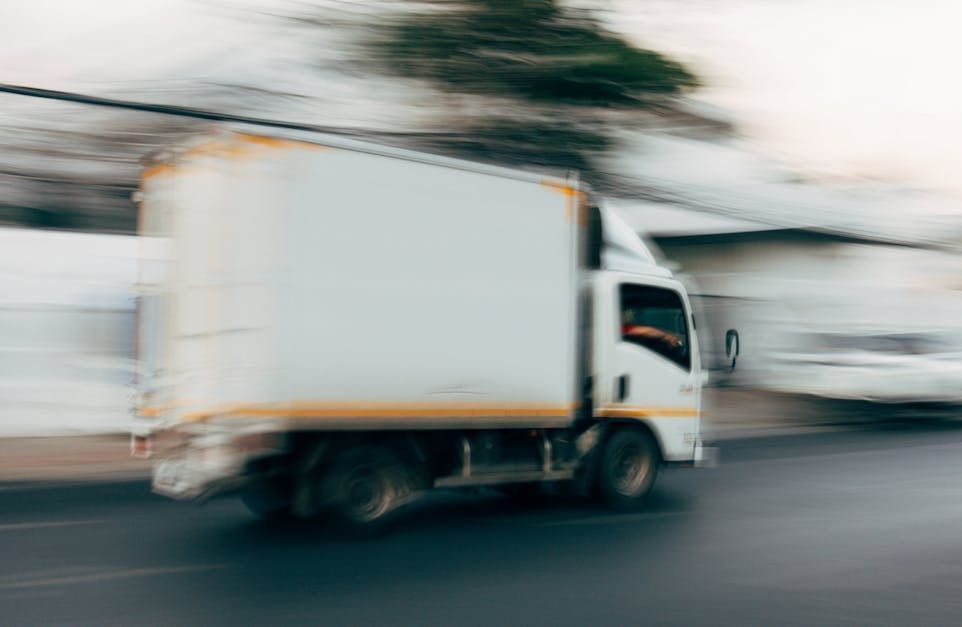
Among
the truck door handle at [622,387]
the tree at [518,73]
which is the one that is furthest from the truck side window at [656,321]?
the tree at [518,73]

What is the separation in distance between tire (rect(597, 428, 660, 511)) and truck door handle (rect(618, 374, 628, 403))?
1.23ft

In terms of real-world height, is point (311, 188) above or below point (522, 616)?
above

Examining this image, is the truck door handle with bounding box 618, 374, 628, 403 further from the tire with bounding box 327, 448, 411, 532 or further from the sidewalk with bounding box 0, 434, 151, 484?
the sidewalk with bounding box 0, 434, 151, 484

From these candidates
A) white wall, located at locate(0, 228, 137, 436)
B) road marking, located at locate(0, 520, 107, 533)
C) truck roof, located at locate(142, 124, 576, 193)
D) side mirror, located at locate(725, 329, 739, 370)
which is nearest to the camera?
truck roof, located at locate(142, 124, 576, 193)

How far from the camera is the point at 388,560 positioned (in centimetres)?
759

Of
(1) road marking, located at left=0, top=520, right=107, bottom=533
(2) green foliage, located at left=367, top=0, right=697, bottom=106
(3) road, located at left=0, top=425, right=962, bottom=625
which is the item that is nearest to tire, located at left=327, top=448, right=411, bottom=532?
(3) road, located at left=0, top=425, right=962, bottom=625

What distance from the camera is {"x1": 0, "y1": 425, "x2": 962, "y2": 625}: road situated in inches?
244

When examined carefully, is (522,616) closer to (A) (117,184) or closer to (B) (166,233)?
(B) (166,233)

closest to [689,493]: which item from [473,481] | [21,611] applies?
[473,481]

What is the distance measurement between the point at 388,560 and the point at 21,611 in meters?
2.39

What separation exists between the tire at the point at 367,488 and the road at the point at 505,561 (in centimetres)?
18

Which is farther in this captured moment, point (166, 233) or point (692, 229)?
point (692, 229)

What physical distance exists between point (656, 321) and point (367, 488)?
3.17 metres

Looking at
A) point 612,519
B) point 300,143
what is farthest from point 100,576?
point 612,519
